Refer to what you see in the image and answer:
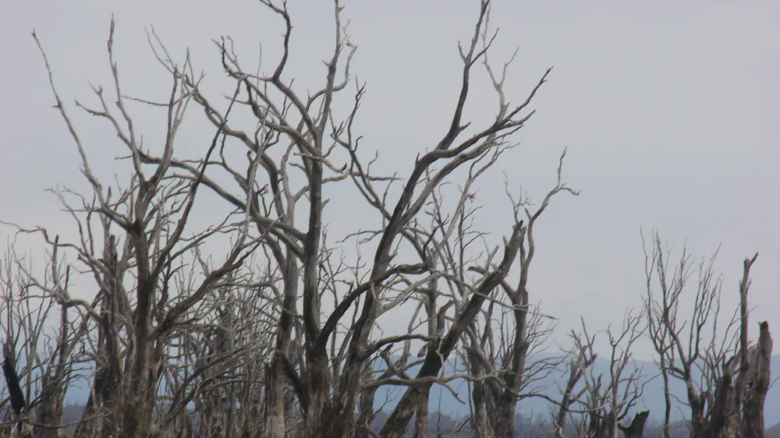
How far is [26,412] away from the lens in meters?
11.7

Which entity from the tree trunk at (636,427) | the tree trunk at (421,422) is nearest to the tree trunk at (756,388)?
the tree trunk at (636,427)

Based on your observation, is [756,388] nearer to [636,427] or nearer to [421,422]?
[636,427]

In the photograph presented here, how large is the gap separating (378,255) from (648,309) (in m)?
12.7

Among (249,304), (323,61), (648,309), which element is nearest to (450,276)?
(323,61)

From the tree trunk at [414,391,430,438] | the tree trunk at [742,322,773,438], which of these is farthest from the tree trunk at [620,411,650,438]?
the tree trunk at [414,391,430,438]

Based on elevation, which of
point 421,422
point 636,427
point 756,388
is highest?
point 756,388

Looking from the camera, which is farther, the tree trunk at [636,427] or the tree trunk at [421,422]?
the tree trunk at [636,427]

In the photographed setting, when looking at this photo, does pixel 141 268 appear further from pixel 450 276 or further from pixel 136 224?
pixel 450 276

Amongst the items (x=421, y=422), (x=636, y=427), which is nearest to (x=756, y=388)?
(x=636, y=427)

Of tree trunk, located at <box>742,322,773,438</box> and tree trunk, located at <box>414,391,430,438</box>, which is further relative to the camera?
tree trunk, located at <box>742,322,773,438</box>

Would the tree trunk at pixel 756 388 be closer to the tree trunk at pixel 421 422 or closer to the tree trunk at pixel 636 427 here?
the tree trunk at pixel 636 427

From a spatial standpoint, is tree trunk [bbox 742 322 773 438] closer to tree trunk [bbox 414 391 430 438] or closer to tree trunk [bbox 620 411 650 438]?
tree trunk [bbox 620 411 650 438]

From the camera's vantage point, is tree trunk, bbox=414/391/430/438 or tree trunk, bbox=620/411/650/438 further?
tree trunk, bbox=620/411/650/438

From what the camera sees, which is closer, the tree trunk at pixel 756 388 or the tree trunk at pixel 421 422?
the tree trunk at pixel 421 422
